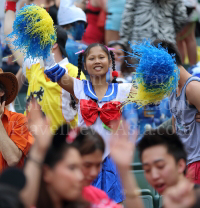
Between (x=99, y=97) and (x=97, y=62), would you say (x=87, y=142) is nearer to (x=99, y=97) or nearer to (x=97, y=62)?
(x=99, y=97)

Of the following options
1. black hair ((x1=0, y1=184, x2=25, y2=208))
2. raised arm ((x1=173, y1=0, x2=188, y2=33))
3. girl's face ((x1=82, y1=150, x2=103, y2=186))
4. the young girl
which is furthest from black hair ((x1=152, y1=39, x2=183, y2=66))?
raised arm ((x1=173, y1=0, x2=188, y2=33))

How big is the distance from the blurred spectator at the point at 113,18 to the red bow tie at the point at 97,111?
9.24 feet

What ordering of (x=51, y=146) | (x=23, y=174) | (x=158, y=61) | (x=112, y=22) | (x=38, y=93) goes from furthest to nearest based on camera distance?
(x=112, y=22), (x=38, y=93), (x=158, y=61), (x=51, y=146), (x=23, y=174)

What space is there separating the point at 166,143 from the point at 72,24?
2.97 m

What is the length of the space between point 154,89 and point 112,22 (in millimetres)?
3112

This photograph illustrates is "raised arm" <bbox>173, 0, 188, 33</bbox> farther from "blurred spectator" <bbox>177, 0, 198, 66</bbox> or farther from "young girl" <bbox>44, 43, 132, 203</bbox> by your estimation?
"young girl" <bbox>44, 43, 132, 203</bbox>

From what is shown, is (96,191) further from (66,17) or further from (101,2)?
(101,2)

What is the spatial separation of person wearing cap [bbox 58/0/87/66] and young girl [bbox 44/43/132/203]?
1.18 metres

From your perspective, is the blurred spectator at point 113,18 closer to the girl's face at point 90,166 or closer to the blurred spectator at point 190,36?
the blurred spectator at point 190,36

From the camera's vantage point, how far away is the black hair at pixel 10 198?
5.64 feet

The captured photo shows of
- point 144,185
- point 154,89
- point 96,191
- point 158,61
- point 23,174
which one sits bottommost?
point 144,185

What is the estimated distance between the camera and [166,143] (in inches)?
101

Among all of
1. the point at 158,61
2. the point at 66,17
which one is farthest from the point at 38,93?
the point at 158,61

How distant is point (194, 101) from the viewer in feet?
11.5
